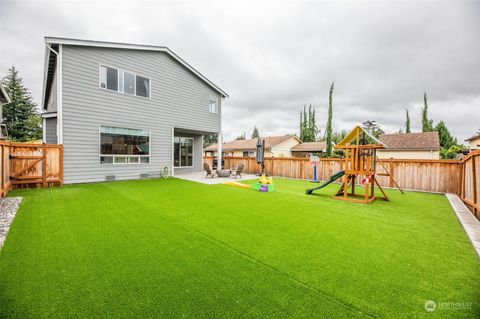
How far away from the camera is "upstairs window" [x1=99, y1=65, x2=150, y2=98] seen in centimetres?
1023

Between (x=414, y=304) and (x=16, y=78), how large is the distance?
4781 centimetres

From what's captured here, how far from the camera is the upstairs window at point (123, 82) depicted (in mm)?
10234

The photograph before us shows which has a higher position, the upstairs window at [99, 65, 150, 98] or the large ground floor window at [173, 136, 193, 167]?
the upstairs window at [99, 65, 150, 98]

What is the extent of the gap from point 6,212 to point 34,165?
170 inches

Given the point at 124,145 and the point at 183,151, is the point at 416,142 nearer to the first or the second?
the point at 183,151

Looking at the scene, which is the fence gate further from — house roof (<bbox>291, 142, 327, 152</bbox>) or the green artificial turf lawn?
house roof (<bbox>291, 142, 327, 152</bbox>)

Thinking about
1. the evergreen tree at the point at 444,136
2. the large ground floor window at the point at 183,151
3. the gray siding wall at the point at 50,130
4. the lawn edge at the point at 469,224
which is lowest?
the lawn edge at the point at 469,224

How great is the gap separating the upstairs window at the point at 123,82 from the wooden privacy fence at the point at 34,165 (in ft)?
12.3

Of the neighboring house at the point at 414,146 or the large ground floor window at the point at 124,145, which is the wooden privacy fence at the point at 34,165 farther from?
the neighboring house at the point at 414,146

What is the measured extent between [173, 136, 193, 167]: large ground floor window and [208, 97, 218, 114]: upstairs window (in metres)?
2.75

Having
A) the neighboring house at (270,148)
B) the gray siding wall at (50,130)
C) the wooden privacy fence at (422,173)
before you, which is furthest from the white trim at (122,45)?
the neighboring house at (270,148)

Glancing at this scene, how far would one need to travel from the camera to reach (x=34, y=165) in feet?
27.5

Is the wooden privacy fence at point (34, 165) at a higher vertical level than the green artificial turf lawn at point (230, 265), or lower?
higher

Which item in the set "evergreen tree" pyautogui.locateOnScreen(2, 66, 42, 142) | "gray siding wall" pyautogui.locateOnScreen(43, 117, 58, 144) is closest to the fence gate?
"gray siding wall" pyautogui.locateOnScreen(43, 117, 58, 144)
